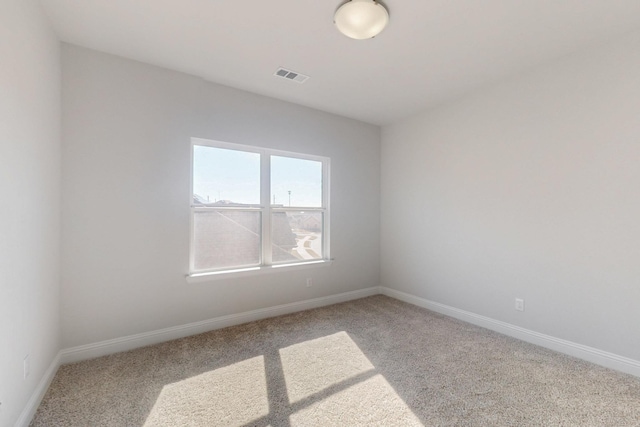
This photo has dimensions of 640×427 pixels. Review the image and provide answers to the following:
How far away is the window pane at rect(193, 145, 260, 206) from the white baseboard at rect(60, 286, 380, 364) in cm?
133

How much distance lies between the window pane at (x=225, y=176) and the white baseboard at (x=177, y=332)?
4.36 feet

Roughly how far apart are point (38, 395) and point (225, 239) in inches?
71.7

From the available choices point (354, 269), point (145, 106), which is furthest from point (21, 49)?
point (354, 269)

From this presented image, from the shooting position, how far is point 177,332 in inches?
111

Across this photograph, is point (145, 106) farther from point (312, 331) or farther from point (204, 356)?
point (312, 331)

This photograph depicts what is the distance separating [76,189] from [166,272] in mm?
1066

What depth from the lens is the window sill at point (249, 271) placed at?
115 inches

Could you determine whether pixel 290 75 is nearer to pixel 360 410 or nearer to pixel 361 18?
pixel 361 18

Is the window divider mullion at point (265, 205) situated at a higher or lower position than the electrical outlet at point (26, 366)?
higher

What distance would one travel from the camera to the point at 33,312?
1820 millimetres

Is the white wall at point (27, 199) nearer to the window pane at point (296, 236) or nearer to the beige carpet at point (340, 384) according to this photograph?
the beige carpet at point (340, 384)

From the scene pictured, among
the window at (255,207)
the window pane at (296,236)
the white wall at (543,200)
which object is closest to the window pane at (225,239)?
the window at (255,207)

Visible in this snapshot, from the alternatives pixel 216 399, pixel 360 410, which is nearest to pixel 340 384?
pixel 360 410

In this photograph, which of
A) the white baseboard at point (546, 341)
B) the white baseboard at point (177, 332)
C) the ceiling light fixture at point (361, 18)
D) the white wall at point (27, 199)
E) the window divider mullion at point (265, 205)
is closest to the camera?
the white wall at point (27, 199)
